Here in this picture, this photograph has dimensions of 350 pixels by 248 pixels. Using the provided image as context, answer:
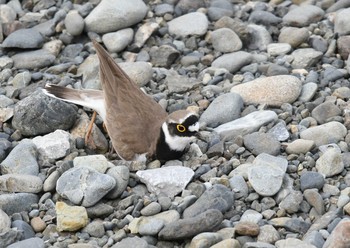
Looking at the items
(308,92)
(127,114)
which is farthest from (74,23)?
(308,92)

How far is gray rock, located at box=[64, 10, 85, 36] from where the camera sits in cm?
982

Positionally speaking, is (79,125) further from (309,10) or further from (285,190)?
(309,10)

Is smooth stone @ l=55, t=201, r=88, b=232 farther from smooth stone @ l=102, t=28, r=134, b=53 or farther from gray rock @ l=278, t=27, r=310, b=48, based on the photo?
gray rock @ l=278, t=27, r=310, b=48

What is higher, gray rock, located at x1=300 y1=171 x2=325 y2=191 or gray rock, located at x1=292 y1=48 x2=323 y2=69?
gray rock, located at x1=300 y1=171 x2=325 y2=191

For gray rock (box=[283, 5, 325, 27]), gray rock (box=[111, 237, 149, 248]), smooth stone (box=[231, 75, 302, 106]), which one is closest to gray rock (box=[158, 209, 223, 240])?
gray rock (box=[111, 237, 149, 248])

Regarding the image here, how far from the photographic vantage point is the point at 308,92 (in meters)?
8.57

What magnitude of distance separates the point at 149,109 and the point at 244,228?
2062 millimetres

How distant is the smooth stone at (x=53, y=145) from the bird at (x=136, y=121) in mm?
463

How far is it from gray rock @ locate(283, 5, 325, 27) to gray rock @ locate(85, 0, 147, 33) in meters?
1.84

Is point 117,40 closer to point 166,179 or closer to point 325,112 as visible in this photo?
point 325,112

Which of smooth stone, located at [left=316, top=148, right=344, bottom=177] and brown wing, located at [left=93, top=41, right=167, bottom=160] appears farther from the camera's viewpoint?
brown wing, located at [left=93, top=41, right=167, bottom=160]

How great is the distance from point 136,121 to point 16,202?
1.55m

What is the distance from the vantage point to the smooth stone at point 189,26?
390 inches

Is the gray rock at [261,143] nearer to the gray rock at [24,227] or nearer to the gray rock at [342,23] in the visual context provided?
the gray rock at [24,227]
